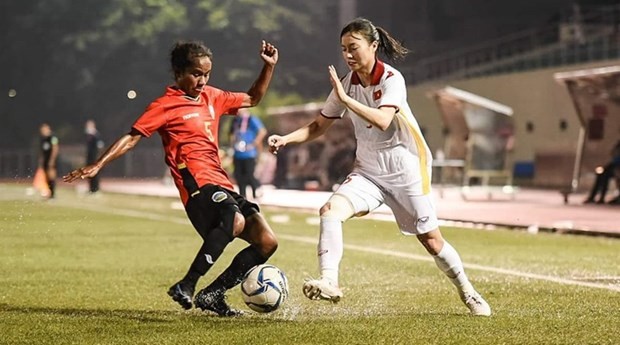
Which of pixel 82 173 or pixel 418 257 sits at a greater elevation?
pixel 82 173

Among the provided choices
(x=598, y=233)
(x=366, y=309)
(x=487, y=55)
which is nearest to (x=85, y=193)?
(x=487, y=55)

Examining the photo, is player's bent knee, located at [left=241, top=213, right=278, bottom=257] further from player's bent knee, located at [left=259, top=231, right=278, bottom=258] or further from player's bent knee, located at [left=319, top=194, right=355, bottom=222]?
player's bent knee, located at [left=319, top=194, right=355, bottom=222]

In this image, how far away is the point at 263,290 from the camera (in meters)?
8.45

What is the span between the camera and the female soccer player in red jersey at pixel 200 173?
854 centimetres

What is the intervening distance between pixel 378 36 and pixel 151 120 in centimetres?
161

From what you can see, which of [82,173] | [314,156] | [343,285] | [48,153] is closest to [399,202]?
[82,173]

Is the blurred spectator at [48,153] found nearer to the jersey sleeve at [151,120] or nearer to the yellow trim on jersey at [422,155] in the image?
the jersey sleeve at [151,120]

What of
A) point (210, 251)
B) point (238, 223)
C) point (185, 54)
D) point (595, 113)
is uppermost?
point (185, 54)

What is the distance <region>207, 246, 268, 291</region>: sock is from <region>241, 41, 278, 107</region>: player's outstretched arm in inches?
→ 42.8

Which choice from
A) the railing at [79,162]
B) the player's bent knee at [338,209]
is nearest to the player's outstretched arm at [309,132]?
the player's bent knee at [338,209]

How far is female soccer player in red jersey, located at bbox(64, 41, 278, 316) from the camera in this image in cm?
854

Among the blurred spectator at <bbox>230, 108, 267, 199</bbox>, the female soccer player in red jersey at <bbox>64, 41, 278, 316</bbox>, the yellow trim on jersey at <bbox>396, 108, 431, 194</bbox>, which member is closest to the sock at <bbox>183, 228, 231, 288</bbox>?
the female soccer player in red jersey at <bbox>64, 41, 278, 316</bbox>

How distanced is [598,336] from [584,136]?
2024cm

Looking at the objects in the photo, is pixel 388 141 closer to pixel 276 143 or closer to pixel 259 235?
pixel 276 143
